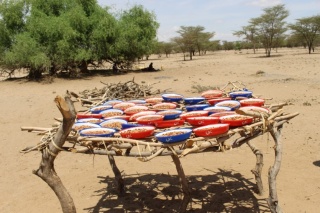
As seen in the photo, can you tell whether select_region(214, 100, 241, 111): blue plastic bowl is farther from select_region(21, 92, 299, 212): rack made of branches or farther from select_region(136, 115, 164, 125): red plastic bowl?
select_region(136, 115, 164, 125): red plastic bowl

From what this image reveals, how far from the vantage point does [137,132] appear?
274 centimetres

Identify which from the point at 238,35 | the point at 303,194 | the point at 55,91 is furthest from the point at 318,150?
the point at 238,35

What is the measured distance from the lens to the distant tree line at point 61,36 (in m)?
17.5

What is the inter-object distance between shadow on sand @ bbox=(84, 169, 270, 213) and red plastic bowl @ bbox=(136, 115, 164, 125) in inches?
63.2

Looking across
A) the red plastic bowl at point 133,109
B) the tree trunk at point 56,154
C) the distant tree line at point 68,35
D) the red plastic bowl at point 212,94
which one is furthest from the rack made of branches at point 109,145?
the distant tree line at point 68,35

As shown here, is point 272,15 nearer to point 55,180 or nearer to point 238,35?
point 238,35

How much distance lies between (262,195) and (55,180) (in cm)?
296

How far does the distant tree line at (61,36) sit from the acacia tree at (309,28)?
78.3 feet

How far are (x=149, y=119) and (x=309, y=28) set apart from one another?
39237mm

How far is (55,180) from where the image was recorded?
268 centimetres

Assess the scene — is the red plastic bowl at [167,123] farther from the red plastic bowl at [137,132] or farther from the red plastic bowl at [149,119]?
the red plastic bowl at [137,132]

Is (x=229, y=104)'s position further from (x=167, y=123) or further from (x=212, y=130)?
(x=212, y=130)

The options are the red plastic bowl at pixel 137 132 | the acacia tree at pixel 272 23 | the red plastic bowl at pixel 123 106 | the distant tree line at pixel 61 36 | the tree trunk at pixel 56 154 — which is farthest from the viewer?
the acacia tree at pixel 272 23

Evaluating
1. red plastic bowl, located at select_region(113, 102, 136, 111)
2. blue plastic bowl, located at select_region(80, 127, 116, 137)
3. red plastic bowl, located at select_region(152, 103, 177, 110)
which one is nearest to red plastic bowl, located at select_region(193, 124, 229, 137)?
blue plastic bowl, located at select_region(80, 127, 116, 137)
